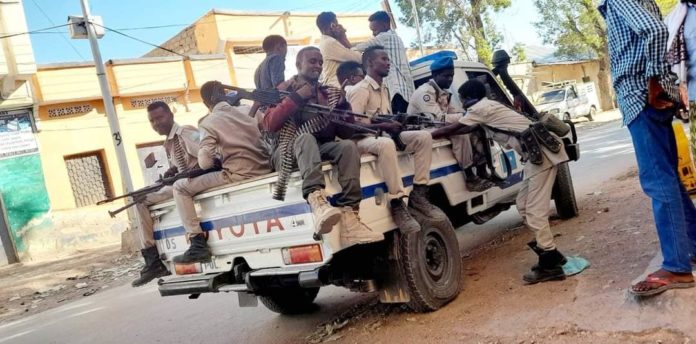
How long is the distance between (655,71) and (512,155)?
291cm

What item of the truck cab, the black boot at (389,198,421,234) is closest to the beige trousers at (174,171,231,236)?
the black boot at (389,198,421,234)

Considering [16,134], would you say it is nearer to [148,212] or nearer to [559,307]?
[148,212]

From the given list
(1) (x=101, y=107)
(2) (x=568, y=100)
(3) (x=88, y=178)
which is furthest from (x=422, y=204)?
(2) (x=568, y=100)

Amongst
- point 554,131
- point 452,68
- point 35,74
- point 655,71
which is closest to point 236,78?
point 35,74

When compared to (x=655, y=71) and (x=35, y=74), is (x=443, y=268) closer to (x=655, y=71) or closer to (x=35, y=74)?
(x=655, y=71)

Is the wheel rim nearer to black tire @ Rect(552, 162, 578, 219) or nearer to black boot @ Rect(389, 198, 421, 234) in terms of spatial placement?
black boot @ Rect(389, 198, 421, 234)

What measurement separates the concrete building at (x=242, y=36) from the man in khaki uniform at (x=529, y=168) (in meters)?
13.8

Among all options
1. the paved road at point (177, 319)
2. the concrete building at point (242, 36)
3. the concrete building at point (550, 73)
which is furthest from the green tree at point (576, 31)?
the paved road at point (177, 319)

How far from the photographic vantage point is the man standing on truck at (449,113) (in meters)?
4.82

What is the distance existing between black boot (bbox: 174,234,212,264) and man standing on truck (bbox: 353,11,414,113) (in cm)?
239

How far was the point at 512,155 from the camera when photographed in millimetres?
5625

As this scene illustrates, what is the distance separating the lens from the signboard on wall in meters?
13.3

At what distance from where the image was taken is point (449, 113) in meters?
5.20

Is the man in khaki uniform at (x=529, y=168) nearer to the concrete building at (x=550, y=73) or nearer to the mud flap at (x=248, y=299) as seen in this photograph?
the mud flap at (x=248, y=299)
